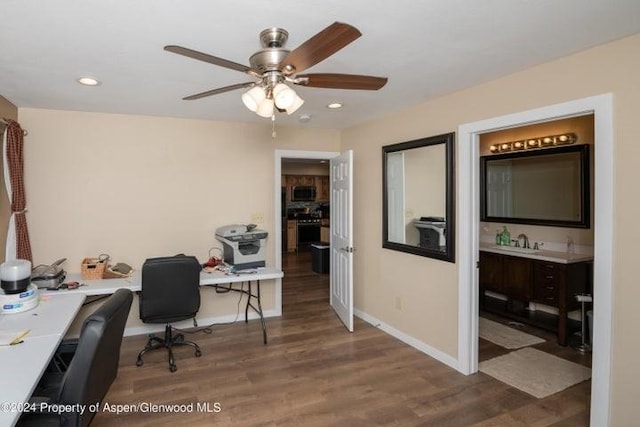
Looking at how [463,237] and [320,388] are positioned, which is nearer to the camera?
[320,388]

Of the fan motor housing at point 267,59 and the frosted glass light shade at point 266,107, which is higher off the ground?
the fan motor housing at point 267,59

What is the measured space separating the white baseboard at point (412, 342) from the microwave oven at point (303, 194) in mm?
5631

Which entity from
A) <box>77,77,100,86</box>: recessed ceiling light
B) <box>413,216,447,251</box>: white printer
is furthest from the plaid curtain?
<box>413,216,447,251</box>: white printer

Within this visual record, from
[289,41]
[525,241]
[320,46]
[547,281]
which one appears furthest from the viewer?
[525,241]

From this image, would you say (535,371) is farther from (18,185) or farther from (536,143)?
(18,185)

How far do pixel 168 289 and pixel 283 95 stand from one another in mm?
2141

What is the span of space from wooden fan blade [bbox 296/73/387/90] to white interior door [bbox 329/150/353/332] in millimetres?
1893

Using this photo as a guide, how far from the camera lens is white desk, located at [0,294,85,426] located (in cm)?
138

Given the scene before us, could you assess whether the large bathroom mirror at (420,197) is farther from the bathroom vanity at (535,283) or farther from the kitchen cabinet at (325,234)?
the kitchen cabinet at (325,234)

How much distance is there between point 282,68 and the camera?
65.7 inches

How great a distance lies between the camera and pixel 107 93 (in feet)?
9.85

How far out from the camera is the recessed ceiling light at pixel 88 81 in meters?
2.62

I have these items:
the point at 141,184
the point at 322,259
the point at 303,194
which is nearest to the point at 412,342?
the point at 141,184

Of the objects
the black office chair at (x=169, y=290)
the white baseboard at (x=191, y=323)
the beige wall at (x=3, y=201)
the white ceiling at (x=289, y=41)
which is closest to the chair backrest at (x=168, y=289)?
the black office chair at (x=169, y=290)
